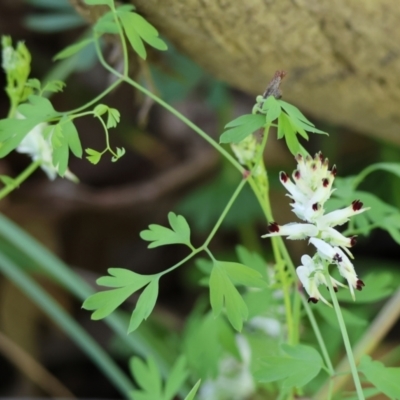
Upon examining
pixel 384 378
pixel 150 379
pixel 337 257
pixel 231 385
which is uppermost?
pixel 337 257

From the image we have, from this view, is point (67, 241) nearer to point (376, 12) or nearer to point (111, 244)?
point (111, 244)

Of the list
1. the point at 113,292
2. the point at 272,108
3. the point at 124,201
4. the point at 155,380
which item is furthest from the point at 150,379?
the point at 124,201

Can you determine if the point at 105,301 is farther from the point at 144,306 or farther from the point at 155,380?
the point at 155,380

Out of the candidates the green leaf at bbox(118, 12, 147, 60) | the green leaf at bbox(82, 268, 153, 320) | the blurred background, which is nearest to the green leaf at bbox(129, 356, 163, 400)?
the green leaf at bbox(82, 268, 153, 320)

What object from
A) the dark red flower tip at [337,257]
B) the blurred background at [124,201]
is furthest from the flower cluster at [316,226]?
the blurred background at [124,201]

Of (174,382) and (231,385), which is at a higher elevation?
(174,382)

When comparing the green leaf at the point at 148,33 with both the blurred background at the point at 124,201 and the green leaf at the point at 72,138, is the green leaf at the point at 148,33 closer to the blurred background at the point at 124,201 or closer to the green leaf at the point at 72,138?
the green leaf at the point at 72,138
